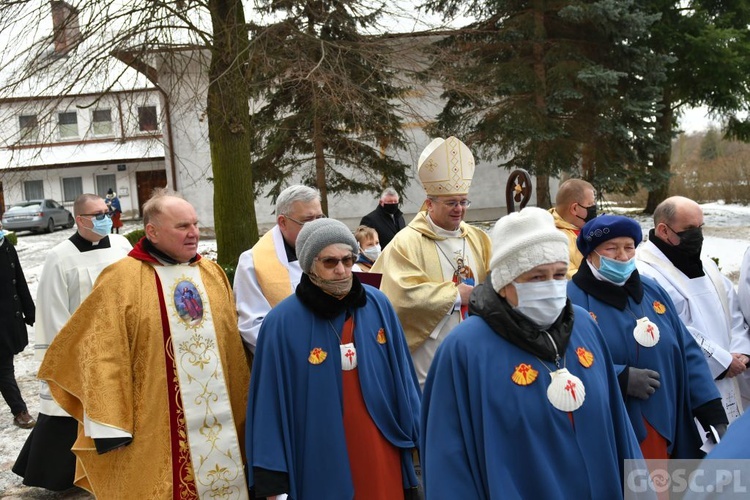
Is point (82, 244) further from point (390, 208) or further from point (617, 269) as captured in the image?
point (390, 208)

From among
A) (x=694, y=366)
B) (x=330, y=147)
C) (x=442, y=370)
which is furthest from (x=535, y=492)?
(x=330, y=147)

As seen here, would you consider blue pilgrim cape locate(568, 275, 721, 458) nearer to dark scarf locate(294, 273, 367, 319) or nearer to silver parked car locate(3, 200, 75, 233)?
dark scarf locate(294, 273, 367, 319)

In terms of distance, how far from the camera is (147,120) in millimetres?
11688

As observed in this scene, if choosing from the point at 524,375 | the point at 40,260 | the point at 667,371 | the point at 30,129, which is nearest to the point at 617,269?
the point at 667,371

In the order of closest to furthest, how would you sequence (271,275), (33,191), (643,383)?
1. (643,383)
2. (271,275)
3. (33,191)

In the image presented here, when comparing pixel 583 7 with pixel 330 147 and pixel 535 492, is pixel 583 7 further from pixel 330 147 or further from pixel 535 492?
pixel 535 492

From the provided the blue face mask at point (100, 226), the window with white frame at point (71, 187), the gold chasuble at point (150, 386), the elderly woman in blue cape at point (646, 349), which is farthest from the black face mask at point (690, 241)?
the window with white frame at point (71, 187)

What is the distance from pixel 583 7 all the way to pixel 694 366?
14391mm

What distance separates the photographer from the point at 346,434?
361cm

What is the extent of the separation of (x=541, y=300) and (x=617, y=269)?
1199mm

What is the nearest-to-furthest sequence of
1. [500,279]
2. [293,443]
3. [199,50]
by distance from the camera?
[500,279] → [293,443] → [199,50]

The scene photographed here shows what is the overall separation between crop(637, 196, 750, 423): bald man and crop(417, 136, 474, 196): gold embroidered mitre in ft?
4.06

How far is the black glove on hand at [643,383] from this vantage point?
3.44 metres

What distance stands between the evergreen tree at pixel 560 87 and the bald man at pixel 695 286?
12.3 m
